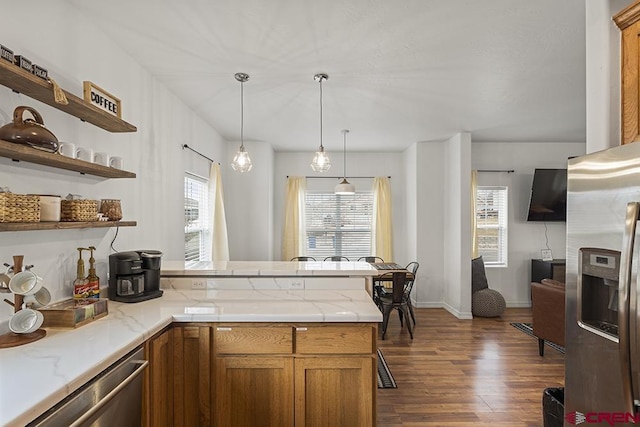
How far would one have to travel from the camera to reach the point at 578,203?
4.77 ft

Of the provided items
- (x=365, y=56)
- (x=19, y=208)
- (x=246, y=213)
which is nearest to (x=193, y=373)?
(x=19, y=208)

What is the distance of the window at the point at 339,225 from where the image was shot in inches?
242

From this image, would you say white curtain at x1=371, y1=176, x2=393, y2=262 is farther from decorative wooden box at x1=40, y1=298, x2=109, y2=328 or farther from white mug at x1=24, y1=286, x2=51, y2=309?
white mug at x1=24, y1=286, x2=51, y2=309

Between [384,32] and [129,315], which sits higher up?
[384,32]

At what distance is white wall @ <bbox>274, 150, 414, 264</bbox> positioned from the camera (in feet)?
19.8

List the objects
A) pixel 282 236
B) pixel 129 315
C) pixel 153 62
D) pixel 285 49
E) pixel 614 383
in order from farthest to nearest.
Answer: pixel 282 236
pixel 153 62
pixel 285 49
pixel 129 315
pixel 614 383

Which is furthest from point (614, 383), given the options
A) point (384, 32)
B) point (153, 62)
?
point (153, 62)

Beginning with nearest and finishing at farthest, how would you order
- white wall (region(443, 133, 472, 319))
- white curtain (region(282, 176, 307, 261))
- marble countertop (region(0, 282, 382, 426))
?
marble countertop (region(0, 282, 382, 426)), white wall (region(443, 133, 472, 319)), white curtain (region(282, 176, 307, 261))

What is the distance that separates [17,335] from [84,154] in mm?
936

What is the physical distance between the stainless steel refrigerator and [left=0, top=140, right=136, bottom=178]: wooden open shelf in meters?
2.33

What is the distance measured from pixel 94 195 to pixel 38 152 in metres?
0.70

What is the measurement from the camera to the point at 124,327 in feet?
5.47

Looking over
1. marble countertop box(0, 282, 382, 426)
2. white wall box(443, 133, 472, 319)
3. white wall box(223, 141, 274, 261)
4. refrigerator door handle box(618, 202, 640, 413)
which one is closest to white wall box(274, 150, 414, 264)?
white wall box(223, 141, 274, 261)

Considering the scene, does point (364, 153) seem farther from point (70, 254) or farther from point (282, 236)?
point (70, 254)
